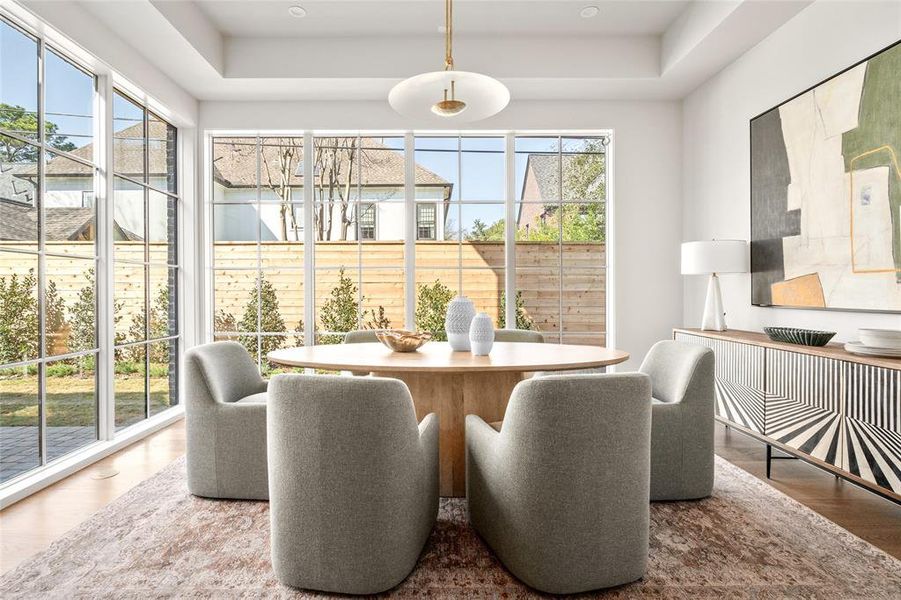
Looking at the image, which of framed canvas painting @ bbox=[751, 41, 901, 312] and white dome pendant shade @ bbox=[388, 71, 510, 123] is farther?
framed canvas painting @ bbox=[751, 41, 901, 312]

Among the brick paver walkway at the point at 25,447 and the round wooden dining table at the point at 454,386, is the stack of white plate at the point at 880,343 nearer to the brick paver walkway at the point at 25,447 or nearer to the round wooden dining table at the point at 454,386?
the round wooden dining table at the point at 454,386

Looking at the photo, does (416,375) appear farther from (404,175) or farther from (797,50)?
(797,50)

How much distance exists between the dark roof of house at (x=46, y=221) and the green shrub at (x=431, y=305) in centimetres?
256

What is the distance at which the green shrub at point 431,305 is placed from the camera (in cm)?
458

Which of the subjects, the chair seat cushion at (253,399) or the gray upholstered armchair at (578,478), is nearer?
the gray upholstered armchair at (578,478)

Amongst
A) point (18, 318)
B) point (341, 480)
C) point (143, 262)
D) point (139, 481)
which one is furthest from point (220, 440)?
point (143, 262)

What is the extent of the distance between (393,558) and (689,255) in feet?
9.71

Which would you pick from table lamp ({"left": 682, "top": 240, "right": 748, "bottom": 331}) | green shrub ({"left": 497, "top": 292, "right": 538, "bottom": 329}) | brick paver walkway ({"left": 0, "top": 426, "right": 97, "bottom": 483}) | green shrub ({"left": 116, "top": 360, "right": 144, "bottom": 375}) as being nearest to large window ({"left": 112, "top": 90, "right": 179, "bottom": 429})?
green shrub ({"left": 116, "top": 360, "right": 144, "bottom": 375})

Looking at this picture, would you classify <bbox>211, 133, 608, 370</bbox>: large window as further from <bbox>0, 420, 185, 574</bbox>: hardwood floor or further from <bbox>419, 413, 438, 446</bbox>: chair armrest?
<bbox>419, 413, 438, 446</bbox>: chair armrest

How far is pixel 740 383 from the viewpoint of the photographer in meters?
2.92

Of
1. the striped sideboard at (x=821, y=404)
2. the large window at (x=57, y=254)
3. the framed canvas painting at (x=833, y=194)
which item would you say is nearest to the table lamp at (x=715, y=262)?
the framed canvas painting at (x=833, y=194)

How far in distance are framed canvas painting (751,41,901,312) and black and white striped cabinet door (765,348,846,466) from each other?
20.0 inches

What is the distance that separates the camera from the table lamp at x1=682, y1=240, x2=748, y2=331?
3340 millimetres

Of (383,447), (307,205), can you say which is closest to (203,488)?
(383,447)
